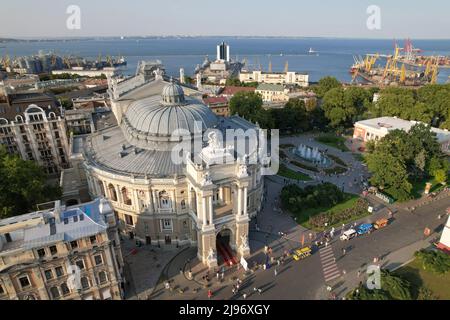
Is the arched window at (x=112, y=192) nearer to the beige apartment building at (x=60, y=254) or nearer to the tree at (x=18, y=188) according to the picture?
the tree at (x=18, y=188)

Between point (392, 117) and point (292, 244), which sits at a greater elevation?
point (392, 117)

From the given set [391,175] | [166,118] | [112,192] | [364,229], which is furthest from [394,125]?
[112,192]

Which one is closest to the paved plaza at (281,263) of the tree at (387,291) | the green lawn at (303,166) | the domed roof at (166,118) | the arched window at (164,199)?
the tree at (387,291)

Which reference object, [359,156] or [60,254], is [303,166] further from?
[60,254]

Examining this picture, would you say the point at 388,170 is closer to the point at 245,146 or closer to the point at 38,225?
the point at 245,146

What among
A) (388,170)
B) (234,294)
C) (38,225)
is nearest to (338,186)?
(388,170)

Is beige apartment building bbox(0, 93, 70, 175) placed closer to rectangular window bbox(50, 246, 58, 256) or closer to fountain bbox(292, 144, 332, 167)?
rectangular window bbox(50, 246, 58, 256)
